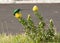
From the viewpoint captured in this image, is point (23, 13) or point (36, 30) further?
point (23, 13)

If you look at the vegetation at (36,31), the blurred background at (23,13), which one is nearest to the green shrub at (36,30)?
the vegetation at (36,31)

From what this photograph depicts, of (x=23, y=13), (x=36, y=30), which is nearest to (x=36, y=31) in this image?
(x=36, y=30)

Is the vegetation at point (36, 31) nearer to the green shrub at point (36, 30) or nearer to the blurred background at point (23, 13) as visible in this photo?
the green shrub at point (36, 30)

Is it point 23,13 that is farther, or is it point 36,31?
point 23,13

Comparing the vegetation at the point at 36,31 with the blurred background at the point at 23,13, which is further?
the blurred background at the point at 23,13

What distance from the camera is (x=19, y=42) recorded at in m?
6.77

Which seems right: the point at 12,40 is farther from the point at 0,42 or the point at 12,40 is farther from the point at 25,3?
the point at 25,3

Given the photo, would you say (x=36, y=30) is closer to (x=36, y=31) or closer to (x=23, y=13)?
(x=36, y=31)

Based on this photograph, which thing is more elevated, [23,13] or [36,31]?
[23,13]

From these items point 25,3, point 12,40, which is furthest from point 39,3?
point 12,40

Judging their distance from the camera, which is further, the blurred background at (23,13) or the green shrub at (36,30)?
the blurred background at (23,13)

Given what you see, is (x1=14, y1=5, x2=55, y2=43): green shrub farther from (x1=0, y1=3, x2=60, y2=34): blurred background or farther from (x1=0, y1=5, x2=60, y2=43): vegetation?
(x1=0, y1=3, x2=60, y2=34): blurred background

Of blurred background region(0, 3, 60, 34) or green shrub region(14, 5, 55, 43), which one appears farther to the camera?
blurred background region(0, 3, 60, 34)

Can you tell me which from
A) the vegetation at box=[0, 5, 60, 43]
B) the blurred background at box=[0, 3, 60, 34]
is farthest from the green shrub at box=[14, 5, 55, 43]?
the blurred background at box=[0, 3, 60, 34]
